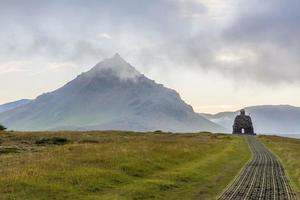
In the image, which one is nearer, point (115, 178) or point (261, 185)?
point (115, 178)

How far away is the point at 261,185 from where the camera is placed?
144 ft

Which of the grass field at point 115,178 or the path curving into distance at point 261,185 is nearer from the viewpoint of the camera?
the grass field at point 115,178

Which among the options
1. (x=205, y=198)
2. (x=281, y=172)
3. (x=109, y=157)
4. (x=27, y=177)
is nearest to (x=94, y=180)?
(x=27, y=177)

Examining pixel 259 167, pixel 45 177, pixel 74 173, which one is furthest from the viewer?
pixel 259 167

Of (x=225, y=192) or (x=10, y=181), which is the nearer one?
(x=10, y=181)

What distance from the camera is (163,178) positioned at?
145ft

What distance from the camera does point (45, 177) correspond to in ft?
123

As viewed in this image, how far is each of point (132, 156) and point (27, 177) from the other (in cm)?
2060

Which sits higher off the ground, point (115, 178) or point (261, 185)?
point (115, 178)

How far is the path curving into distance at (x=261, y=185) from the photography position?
122 ft

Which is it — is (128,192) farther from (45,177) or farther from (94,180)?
(45,177)

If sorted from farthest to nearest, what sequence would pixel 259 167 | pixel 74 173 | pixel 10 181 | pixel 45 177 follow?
pixel 259 167, pixel 74 173, pixel 45 177, pixel 10 181

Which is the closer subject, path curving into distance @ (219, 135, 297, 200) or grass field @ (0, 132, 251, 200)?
grass field @ (0, 132, 251, 200)

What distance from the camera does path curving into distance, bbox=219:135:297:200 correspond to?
37.3m
